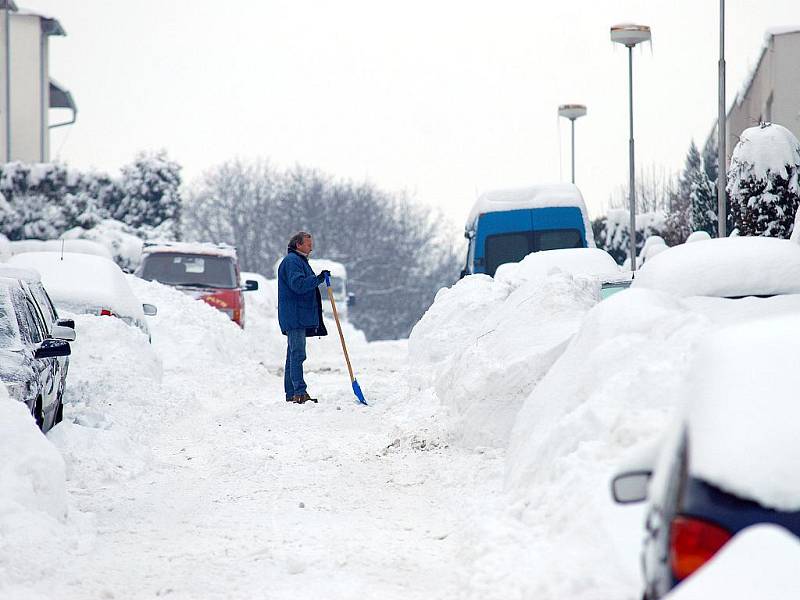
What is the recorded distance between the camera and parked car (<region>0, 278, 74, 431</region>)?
8016 mm

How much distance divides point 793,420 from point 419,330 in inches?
459

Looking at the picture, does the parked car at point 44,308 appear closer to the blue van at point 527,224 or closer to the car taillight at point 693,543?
the car taillight at point 693,543

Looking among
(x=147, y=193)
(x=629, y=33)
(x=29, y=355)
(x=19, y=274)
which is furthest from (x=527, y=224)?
(x=147, y=193)

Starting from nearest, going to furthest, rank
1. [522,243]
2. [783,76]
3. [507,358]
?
[507,358] < [522,243] < [783,76]

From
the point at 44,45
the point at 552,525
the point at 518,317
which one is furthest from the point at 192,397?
the point at 44,45

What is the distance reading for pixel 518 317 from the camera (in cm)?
930

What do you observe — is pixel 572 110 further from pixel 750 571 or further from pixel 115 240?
pixel 750 571

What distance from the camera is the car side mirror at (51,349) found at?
8.55 m

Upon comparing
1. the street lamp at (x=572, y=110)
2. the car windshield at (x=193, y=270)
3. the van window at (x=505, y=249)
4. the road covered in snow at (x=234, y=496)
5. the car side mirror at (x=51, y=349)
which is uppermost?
the street lamp at (x=572, y=110)

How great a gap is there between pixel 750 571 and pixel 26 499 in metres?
4.26

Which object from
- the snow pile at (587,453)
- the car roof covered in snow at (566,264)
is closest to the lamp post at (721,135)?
the car roof covered in snow at (566,264)

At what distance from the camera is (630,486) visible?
3422 mm

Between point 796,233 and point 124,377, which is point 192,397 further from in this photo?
point 796,233

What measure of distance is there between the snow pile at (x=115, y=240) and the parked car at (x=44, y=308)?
2714 cm
